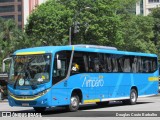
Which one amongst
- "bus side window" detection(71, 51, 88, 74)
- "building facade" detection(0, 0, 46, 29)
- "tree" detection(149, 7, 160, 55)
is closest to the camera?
"bus side window" detection(71, 51, 88, 74)

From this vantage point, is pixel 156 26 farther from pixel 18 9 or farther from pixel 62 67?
pixel 62 67

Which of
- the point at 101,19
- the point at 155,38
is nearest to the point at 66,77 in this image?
the point at 101,19

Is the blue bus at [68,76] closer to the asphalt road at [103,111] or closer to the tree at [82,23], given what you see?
the asphalt road at [103,111]

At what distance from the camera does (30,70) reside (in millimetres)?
19484

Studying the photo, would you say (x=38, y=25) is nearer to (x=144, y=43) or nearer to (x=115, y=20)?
(x=115, y=20)

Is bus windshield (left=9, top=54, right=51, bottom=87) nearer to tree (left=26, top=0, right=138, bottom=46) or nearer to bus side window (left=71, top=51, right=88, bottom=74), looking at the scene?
bus side window (left=71, top=51, right=88, bottom=74)

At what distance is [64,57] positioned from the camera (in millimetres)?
20312

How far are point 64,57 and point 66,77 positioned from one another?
36.9 inches

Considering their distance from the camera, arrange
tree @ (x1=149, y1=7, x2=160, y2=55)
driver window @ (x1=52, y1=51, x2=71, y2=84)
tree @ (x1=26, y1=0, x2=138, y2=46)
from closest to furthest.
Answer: driver window @ (x1=52, y1=51, x2=71, y2=84) → tree @ (x1=26, y1=0, x2=138, y2=46) → tree @ (x1=149, y1=7, x2=160, y2=55)

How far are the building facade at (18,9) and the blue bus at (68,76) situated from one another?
101722 millimetres

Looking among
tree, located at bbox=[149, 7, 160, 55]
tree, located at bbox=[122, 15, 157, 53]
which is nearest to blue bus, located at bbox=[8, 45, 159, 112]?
tree, located at bbox=[122, 15, 157, 53]

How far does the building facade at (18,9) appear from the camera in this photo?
126 metres

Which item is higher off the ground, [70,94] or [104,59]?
[104,59]

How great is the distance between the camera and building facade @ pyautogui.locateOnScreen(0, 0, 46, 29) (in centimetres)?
12581
